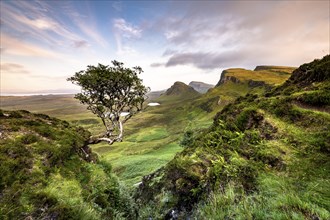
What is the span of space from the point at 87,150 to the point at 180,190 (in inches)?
375

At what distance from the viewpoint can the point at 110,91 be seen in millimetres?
31047

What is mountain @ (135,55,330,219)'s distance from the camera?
17.1ft

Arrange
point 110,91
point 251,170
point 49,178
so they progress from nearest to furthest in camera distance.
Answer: point 251,170
point 49,178
point 110,91

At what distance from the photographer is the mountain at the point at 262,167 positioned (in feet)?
17.1

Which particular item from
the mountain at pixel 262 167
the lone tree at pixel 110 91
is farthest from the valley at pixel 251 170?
the lone tree at pixel 110 91

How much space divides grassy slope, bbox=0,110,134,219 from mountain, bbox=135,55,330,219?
2.90 meters

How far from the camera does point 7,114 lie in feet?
48.6

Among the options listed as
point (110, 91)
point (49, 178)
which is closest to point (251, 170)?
point (49, 178)

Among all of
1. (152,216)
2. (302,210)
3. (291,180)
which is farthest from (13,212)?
(291,180)

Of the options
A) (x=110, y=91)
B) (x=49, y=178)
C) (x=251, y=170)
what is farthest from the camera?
(x=110, y=91)

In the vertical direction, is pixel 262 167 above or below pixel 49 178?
above

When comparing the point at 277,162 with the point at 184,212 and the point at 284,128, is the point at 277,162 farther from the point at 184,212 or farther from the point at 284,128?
the point at 184,212

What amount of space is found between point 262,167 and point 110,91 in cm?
2606

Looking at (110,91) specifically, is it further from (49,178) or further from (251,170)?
(251,170)
